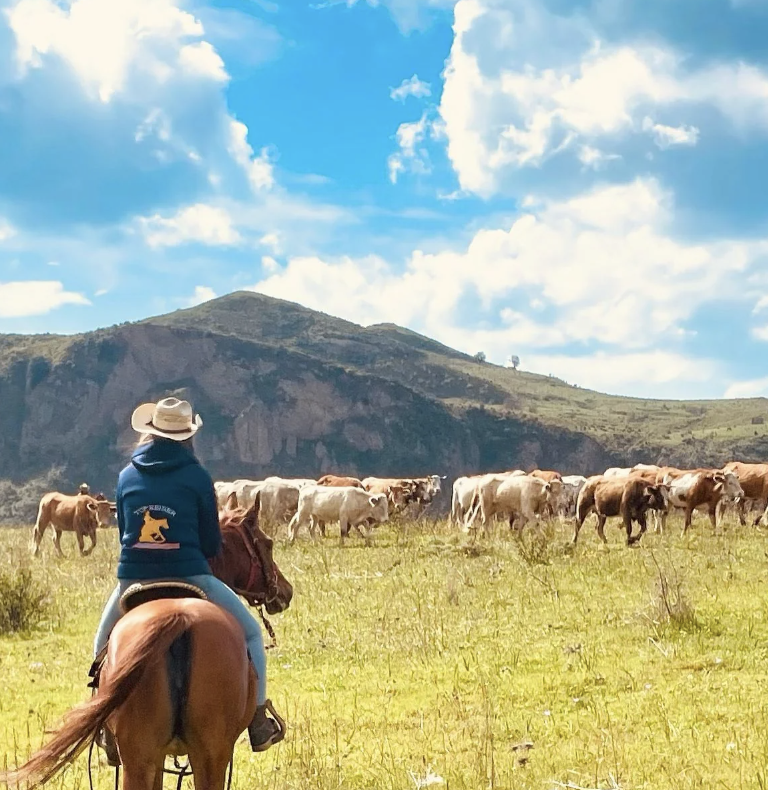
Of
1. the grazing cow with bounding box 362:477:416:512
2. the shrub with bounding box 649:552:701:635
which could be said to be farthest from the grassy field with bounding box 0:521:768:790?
the grazing cow with bounding box 362:477:416:512

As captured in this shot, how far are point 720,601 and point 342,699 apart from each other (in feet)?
19.5

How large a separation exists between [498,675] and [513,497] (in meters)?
16.2

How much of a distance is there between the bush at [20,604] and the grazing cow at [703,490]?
16.6 metres

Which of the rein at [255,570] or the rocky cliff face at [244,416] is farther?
the rocky cliff face at [244,416]

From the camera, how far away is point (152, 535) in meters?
5.09

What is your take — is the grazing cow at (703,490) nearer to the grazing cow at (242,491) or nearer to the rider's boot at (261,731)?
the grazing cow at (242,491)

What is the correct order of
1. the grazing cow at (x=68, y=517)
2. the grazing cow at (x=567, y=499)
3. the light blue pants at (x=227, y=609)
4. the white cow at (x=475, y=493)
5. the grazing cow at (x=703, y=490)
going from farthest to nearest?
the grazing cow at (x=567, y=499) < the white cow at (x=475, y=493) < the grazing cow at (x=703, y=490) < the grazing cow at (x=68, y=517) < the light blue pants at (x=227, y=609)

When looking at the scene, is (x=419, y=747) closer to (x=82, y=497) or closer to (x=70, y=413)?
(x=82, y=497)

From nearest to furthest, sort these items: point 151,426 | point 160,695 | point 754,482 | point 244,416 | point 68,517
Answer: point 160,695 → point 151,426 → point 68,517 → point 754,482 → point 244,416

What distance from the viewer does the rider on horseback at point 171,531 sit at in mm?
5090

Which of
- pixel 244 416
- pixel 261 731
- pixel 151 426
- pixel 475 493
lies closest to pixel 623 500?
pixel 475 493

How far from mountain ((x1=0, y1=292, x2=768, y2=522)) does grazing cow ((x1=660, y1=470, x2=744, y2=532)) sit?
75.2 m

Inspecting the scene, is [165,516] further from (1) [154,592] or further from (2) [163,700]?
(2) [163,700]

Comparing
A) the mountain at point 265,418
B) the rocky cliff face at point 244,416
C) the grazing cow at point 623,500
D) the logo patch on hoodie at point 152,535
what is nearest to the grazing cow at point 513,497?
the grazing cow at point 623,500
